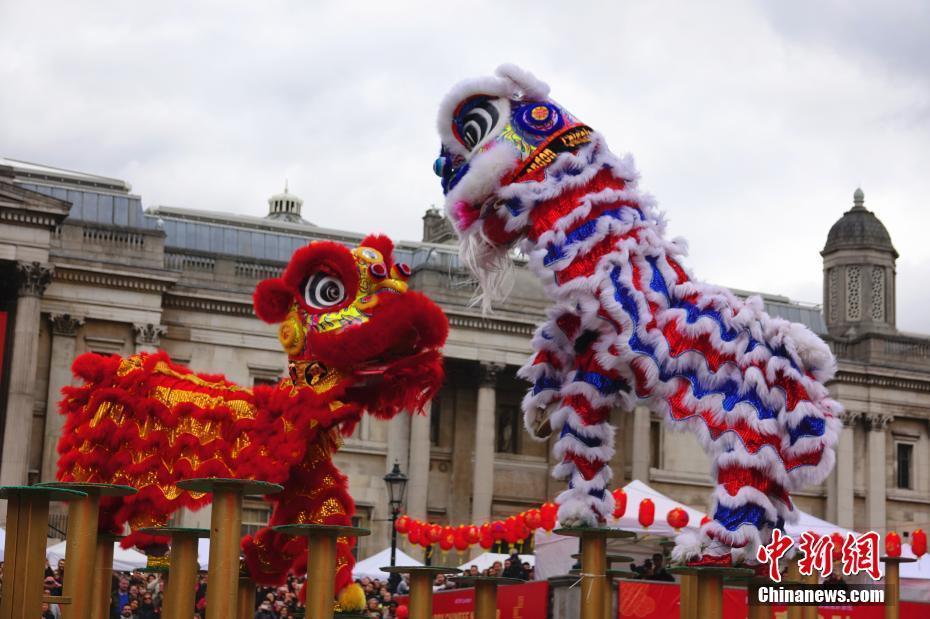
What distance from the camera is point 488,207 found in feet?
38.6

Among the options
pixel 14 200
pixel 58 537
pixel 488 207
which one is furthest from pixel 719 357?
pixel 14 200

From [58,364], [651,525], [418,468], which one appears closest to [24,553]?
[651,525]

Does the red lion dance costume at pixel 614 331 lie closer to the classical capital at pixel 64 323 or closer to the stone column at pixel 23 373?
the stone column at pixel 23 373

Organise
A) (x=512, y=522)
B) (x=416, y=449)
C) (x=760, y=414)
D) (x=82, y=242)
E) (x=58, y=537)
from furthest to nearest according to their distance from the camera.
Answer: (x=416, y=449), (x=82, y=242), (x=58, y=537), (x=512, y=522), (x=760, y=414)

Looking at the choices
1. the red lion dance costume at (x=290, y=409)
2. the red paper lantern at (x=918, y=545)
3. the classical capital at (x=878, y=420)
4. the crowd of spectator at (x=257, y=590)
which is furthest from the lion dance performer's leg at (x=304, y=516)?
the classical capital at (x=878, y=420)

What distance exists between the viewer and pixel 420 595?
12.7 metres

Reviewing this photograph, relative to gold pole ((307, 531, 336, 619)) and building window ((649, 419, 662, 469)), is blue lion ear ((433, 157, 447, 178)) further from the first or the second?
building window ((649, 419, 662, 469))

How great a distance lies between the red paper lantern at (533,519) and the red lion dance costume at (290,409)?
6.56m

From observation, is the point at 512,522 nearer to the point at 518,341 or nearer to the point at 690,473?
the point at 518,341

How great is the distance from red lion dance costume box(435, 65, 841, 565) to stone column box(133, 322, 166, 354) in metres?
28.7

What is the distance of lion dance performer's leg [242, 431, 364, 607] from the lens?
45.4ft

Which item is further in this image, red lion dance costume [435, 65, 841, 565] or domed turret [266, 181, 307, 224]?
domed turret [266, 181, 307, 224]

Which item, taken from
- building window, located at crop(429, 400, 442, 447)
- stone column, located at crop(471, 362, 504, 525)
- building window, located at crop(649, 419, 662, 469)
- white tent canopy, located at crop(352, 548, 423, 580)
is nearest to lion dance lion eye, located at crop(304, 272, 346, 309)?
white tent canopy, located at crop(352, 548, 423, 580)

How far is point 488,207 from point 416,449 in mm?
31712
